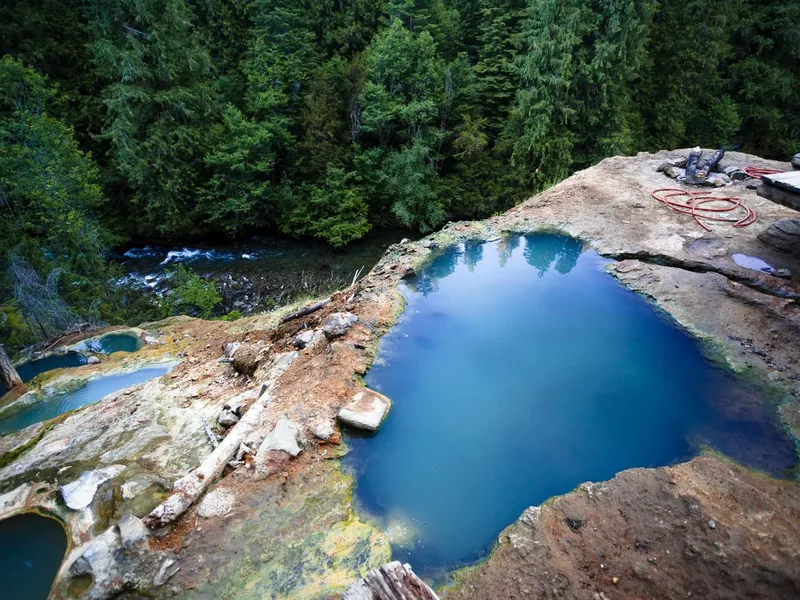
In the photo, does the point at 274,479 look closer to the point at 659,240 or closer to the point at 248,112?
the point at 659,240

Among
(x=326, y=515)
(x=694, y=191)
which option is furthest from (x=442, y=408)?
(x=694, y=191)

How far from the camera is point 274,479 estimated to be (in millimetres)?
4059

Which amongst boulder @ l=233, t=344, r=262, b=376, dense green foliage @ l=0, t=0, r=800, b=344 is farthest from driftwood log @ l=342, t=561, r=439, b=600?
dense green foliage @ l=0, t=0, r=800, b=344

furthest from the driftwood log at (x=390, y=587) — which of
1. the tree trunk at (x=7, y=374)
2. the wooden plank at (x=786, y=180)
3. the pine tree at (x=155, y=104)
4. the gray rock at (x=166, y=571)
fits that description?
the pine tree at (x=155, y=104)

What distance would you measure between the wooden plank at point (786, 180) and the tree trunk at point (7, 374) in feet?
41.7

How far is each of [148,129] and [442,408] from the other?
15073 mm

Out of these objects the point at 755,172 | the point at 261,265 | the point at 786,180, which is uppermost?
the point at 786,180

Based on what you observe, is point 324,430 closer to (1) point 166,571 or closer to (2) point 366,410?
(2) point 366,410

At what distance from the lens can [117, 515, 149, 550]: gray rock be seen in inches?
137

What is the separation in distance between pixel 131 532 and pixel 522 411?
3980 millimetres

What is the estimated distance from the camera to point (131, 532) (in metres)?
3.54

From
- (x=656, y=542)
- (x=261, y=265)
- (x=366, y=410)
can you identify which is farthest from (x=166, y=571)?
(x=261, y=265)

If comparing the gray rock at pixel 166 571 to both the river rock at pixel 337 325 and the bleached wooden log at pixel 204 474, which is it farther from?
the river rock at pixel 337 325

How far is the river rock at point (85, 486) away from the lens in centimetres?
414
